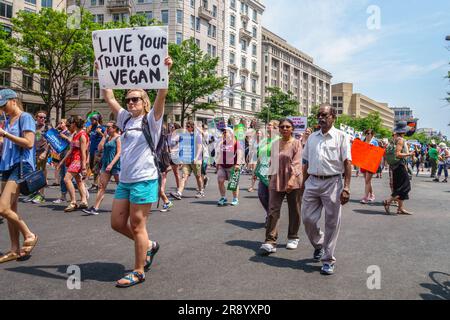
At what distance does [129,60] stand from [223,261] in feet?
8.52

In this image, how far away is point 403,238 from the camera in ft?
21.3

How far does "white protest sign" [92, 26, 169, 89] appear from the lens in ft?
13.7

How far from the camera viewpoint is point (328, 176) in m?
4.74

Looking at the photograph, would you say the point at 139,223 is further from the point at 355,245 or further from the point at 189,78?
the point at 189,78

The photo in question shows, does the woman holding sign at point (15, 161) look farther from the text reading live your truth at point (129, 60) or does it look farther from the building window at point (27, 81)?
the building window at point (27, 81)

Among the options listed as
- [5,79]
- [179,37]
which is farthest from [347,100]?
[5,79]

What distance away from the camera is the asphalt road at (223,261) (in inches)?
152

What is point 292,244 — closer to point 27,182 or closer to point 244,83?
point 27,182

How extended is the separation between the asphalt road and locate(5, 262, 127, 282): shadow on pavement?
0.03ft

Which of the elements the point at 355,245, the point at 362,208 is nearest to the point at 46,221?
the point at 355,245

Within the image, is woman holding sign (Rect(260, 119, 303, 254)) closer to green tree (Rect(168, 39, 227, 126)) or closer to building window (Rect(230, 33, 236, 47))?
green tree (Rect(168, 39, 227, 126))

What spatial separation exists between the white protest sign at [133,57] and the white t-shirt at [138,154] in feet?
1.43

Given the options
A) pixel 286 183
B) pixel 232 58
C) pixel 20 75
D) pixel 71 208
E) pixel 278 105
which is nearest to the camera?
pixel 286 183

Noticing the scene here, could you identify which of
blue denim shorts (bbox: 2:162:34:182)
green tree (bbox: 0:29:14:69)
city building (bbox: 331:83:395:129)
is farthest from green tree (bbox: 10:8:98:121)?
city building (bbox: 331:83:395:129)
